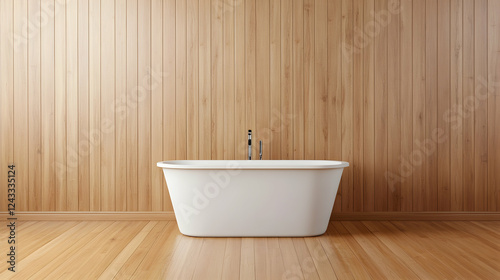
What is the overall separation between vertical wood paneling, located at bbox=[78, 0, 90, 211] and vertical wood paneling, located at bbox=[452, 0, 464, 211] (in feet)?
10.6

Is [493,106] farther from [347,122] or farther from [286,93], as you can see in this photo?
[286,93]

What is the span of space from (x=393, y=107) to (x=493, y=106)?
35.0 inches

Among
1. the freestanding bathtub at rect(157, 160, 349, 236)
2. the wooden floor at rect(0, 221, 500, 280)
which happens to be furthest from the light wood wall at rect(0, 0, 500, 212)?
the freestanding bathtub at rect(157, 160, 349, 236)

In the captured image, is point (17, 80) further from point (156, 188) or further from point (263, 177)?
point (263, 177)

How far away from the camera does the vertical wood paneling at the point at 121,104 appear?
3604 mm

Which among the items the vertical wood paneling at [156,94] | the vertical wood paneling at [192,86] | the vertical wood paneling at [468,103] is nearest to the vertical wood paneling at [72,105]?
the vertical wood paneling at [156,94]

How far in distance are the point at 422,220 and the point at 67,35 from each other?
3556 millimetres

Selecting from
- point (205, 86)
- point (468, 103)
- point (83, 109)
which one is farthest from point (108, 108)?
point (468, 103)

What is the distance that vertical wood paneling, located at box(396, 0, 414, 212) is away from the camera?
3600 millimetres

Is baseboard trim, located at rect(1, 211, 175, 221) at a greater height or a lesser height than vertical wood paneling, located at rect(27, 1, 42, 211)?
lesser

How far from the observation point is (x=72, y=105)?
11.8 ft

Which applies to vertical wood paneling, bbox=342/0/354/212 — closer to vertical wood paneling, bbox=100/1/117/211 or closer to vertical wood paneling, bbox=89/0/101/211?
vertical wood paneling, bbox=100/1/117/211

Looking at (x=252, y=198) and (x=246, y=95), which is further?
(x=246, y=95)

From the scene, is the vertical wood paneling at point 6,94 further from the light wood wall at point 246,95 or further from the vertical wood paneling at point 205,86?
the vertical wood paneling at point 205,86
